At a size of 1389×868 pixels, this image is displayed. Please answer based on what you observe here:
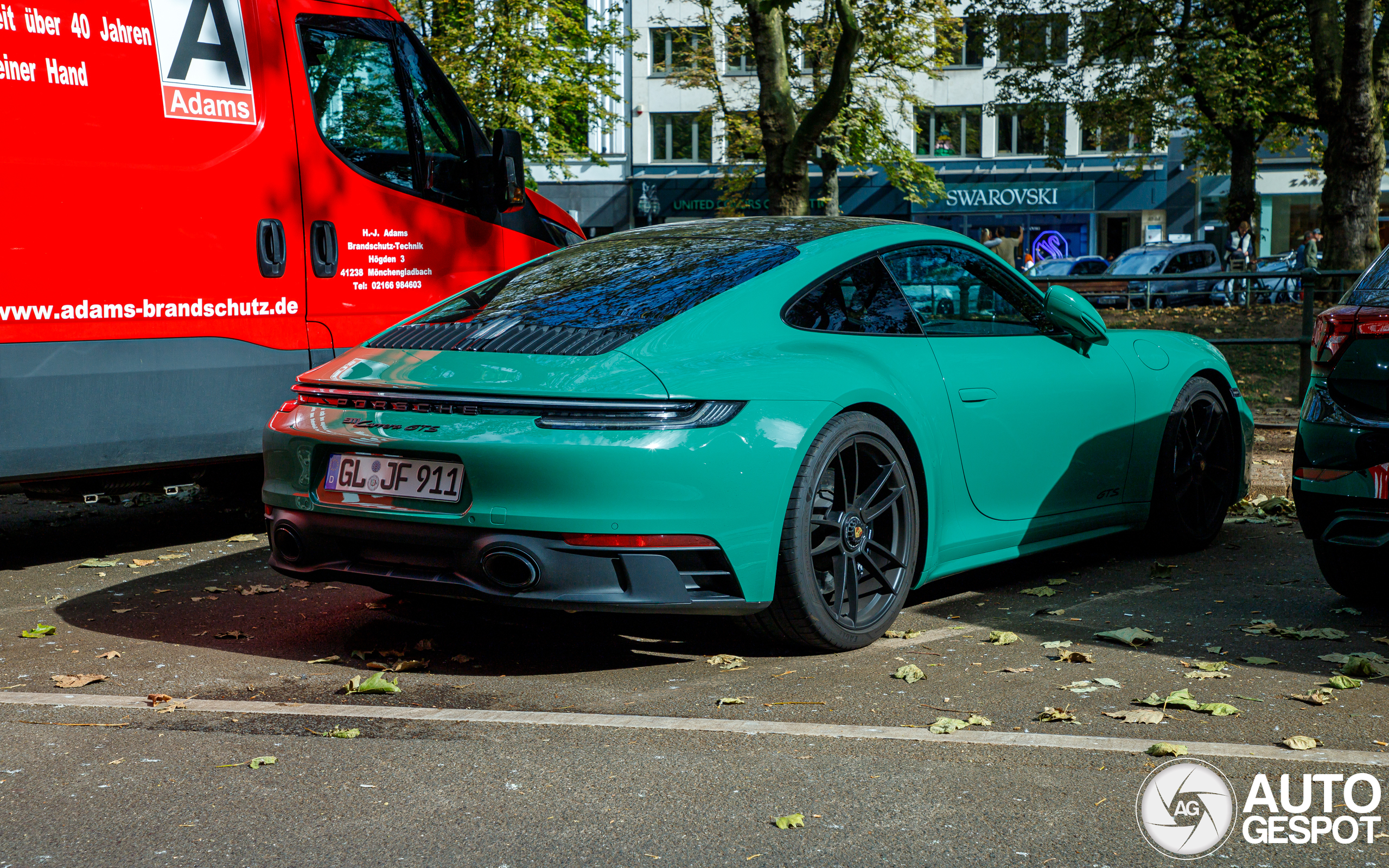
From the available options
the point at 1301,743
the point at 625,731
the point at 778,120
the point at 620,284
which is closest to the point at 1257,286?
the point at 778,120

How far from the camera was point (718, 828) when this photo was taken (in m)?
2.93

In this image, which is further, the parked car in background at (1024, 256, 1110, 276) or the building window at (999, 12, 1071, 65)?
the parked car in background at (1024, 256, 1110, 276)

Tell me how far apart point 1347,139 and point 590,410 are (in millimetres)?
15324

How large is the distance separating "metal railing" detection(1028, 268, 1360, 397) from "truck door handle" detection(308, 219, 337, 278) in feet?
15.1

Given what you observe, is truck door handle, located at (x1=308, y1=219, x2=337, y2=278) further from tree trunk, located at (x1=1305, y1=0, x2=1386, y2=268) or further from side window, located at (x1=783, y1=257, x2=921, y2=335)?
tree trunk, located at (x1=1305, y1=0, x2=1386, y2=268)

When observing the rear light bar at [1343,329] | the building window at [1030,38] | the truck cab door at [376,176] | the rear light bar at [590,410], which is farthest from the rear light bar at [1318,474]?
the building window at [1030,38]

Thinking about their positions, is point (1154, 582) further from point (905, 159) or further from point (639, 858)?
point (905, 159)

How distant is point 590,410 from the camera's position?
3846 mm

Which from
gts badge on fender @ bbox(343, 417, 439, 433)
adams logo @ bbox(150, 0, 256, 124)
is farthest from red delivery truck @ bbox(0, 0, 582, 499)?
gts badge on fender @ bbox(343, 417, 439, 433)

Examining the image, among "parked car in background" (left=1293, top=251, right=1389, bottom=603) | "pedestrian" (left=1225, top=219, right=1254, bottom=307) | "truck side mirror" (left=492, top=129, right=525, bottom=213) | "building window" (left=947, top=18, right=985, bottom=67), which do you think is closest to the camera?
"parked car in background" (left=1293, top=251, right=1389, bottom=603)

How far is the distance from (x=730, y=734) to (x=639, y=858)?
2.73ft

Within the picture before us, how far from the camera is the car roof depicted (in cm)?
489

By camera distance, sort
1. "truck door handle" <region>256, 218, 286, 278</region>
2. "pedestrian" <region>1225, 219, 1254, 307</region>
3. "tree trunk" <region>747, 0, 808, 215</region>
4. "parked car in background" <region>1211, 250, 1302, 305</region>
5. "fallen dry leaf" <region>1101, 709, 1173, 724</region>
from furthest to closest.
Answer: "pedestrian" <region>1225, 219, 1254, 307</region> → "tree trunk" <region>747, 0, 808, 215</region> → "parked car in background" <region>1211, 250, 1302, 305</region> → "truck door handle" <region>256, 218, 286, 278</region> → "fallen dry leaf" <region>1101, 709, 1173, 724</region>

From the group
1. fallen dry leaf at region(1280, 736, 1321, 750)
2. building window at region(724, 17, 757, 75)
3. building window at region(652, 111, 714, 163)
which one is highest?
building window at region(724, 17, 757, 75)
